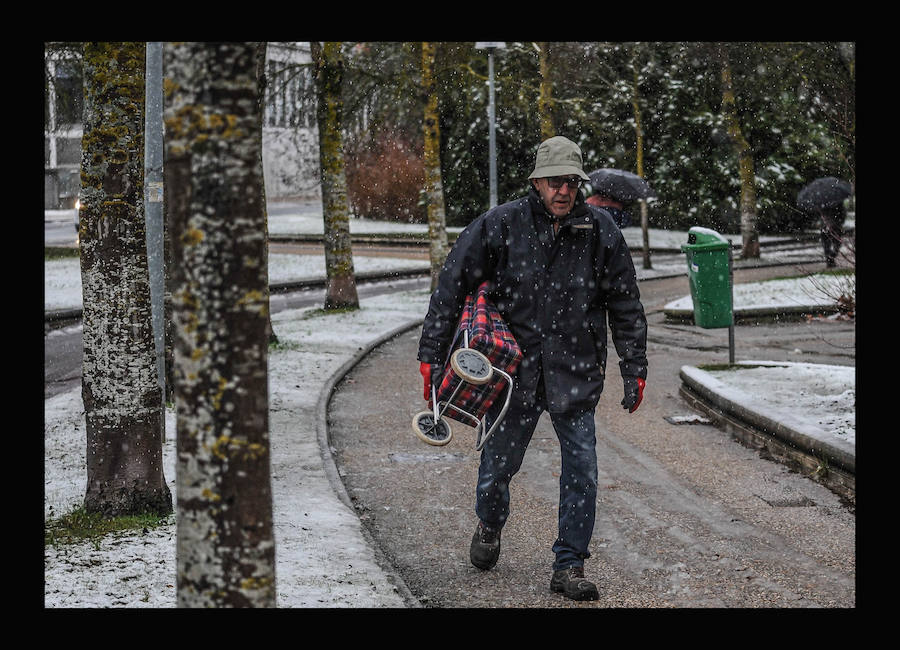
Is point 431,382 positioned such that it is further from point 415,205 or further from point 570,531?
point 415,205

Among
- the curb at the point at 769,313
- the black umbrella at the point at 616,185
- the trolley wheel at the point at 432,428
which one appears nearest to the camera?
the trolley wheel at the point at 432,428

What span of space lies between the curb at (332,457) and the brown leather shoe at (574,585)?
0.62 metres

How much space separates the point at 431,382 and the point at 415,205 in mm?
39551

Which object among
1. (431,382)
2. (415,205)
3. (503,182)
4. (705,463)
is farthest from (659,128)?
(431,382)

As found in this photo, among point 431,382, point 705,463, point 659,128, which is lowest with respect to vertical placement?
point 705,463

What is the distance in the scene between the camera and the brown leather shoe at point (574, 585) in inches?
196

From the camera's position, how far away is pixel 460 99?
39.1m

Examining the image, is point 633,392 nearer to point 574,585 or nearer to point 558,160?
point 574,585

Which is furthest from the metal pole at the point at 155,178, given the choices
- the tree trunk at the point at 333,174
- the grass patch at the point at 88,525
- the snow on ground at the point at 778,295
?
the tree trunk at the point at 333,174

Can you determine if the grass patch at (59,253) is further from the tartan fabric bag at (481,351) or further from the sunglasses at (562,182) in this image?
the sunglasses at (562,182)

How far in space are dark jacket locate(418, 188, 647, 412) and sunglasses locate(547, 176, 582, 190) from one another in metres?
0.08

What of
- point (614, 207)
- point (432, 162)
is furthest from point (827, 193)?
point (614, 207)

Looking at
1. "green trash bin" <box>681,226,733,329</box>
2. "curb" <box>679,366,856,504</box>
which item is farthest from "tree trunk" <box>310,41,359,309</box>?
"curb" <box>679,366,856,504</box>

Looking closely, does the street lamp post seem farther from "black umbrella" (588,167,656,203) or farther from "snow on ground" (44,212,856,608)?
"black umbrella" (588,167,656,203)
